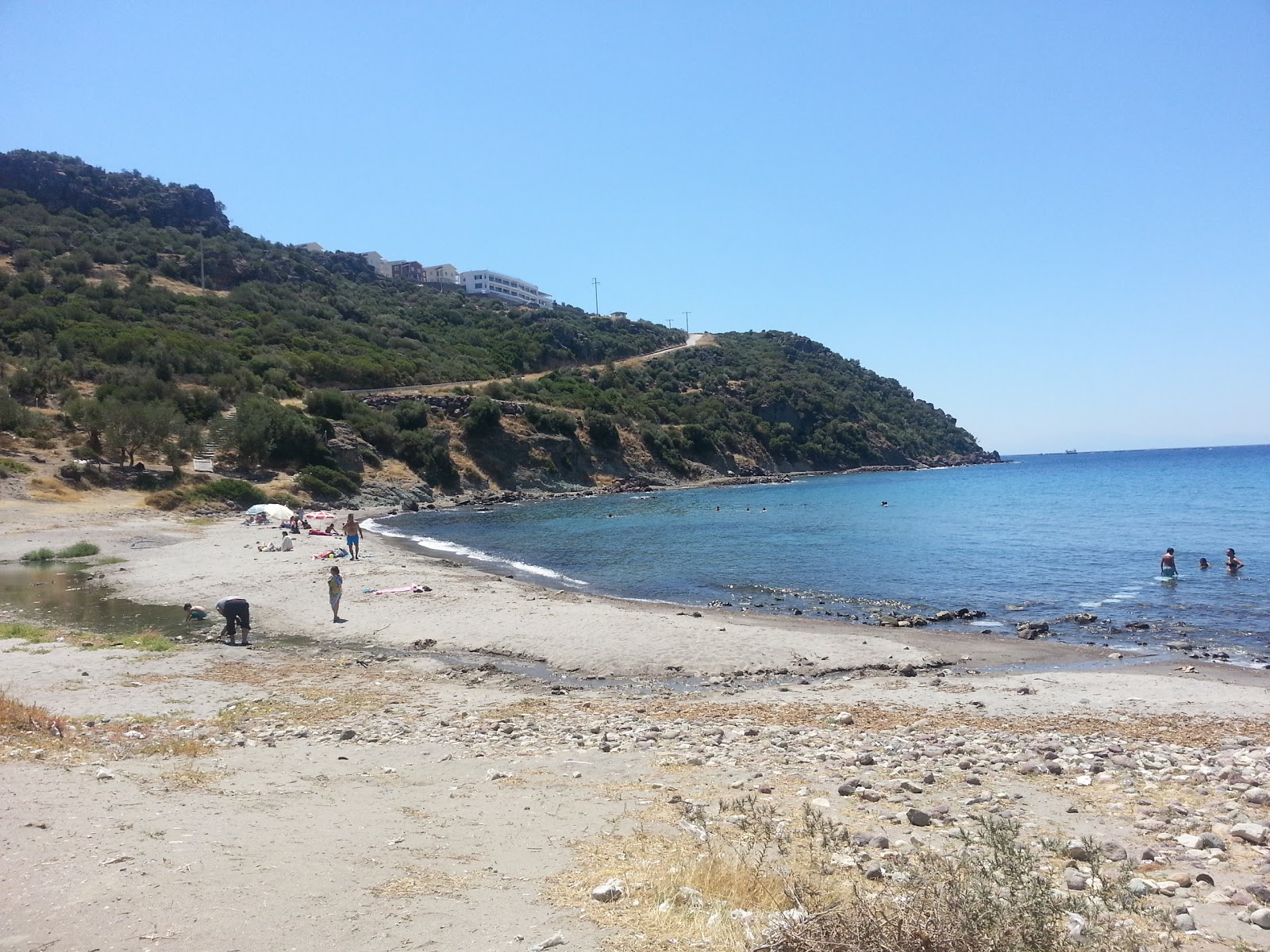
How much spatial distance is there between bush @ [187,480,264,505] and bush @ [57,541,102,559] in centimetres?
1629


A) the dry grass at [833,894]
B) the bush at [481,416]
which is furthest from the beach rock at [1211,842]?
the bush at [481,416]

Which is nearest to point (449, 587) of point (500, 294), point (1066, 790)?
point (1066, 790)

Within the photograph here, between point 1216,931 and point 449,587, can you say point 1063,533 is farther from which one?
point 1216,931

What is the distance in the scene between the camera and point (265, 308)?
315 feet

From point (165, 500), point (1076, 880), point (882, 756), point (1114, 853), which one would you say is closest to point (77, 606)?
point (882, 756)

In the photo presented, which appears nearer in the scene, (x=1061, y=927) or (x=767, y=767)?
(x=1061, y=927)

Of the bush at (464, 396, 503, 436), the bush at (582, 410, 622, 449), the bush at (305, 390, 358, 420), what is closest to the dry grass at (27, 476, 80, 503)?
the bush at (305, 390, 358, 420)

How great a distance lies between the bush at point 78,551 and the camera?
29.3 meters

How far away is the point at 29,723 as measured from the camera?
884cm

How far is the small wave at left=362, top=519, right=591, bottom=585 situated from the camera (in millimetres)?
29875

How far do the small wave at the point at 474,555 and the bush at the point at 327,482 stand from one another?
11691 millimetres

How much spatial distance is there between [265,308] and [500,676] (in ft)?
315

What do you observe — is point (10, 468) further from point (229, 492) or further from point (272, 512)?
point (272, 512)

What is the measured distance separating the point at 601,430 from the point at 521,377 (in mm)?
21760
